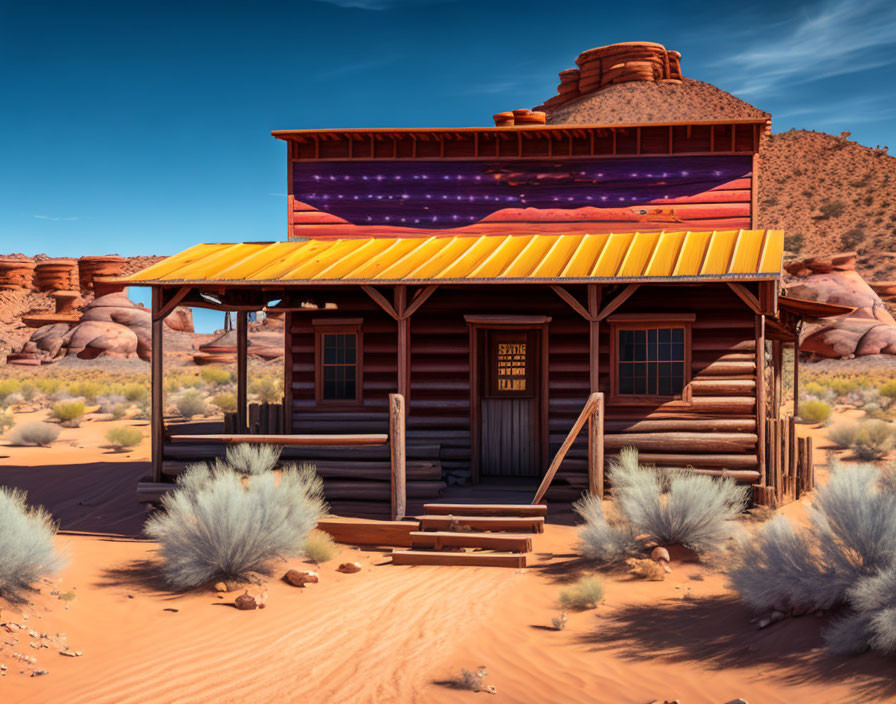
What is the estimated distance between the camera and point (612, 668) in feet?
19.0

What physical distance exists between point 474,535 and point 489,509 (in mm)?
811

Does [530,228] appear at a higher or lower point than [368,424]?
higher

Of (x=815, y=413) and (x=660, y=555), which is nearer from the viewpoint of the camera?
(x=660, y=555)

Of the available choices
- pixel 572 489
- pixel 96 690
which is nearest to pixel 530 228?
pixel 572 489

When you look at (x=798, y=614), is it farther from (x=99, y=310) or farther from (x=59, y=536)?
(x=99, y=310)

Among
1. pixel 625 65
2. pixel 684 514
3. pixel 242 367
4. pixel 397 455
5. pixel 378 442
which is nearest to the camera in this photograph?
pixel 684 514

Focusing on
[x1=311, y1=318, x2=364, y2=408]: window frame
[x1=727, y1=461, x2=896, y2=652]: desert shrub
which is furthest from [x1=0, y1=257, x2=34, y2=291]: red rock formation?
[x1=727, y1=461, x2=896, y2=652]: desert shrub

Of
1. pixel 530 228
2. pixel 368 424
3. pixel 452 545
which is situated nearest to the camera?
pixel 452 545

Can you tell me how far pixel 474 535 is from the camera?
30.3 feet

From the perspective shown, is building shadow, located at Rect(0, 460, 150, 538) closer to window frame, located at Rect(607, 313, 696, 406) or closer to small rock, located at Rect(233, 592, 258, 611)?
small rock, located at Rect(233, 592, 258, 611)

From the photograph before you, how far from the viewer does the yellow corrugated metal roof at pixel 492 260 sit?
10273mm

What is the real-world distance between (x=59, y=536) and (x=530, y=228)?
28.1 feet

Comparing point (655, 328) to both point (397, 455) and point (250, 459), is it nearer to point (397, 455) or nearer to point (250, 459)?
point (397, 455)

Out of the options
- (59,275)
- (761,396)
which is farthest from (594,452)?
(59,275)
